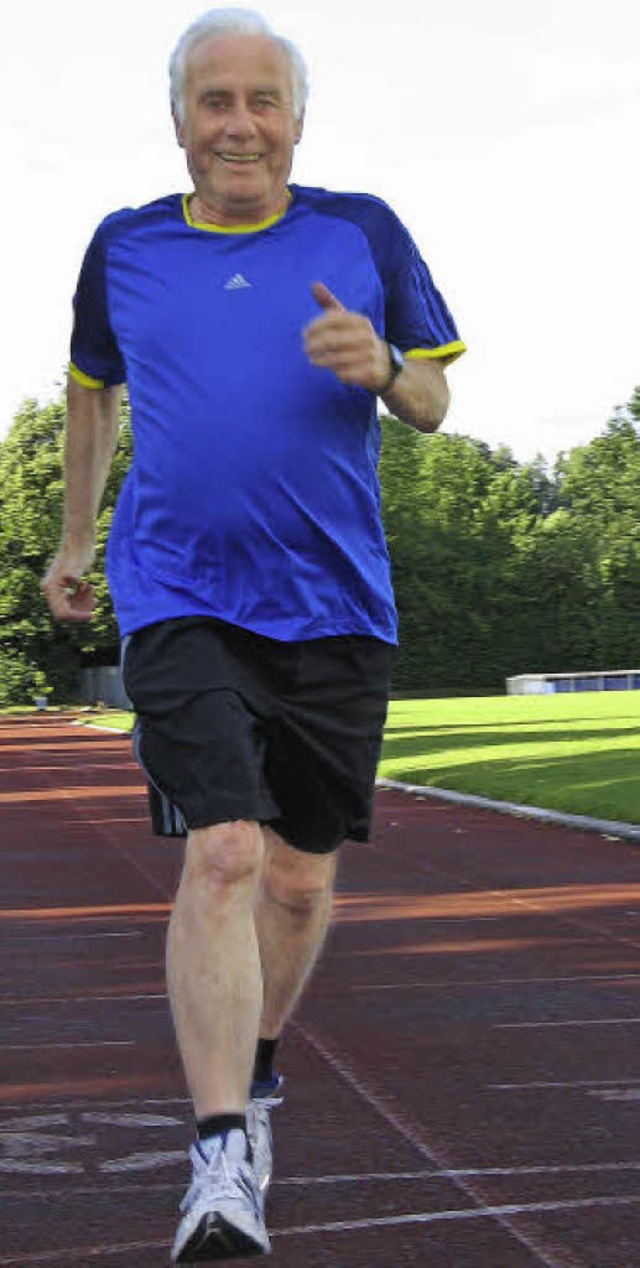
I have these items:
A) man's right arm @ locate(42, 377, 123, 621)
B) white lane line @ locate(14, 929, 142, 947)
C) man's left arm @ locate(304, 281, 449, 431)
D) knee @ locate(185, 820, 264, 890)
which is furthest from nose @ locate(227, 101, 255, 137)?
white lane line @ locate(14, 929, 142, 947)

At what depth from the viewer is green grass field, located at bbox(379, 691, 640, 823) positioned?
1755 centimetres

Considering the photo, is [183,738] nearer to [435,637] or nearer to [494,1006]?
[494,1006]

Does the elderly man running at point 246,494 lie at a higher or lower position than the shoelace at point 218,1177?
higher

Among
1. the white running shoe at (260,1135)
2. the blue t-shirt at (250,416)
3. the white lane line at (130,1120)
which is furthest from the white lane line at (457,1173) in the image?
the blue t-shirt at (250,416)

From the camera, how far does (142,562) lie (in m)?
4.02

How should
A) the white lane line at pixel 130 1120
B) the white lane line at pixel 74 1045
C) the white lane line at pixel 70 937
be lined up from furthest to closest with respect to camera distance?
the white lane line at pixel 70 937
the white lane line at pixel 74 1045
the white lane line at pixel 130 1120

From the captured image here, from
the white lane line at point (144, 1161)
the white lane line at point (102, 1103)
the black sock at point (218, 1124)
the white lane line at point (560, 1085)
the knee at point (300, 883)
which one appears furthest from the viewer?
the white lane line at point (560, 1085)

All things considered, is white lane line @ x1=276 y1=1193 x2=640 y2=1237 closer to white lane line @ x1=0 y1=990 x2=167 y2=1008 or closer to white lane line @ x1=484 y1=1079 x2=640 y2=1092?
white lane line @ x1=484 y1=1079 x2=640 y2=1092

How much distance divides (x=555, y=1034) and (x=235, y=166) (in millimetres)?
3254

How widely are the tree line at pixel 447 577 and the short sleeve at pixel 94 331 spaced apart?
5416 cm

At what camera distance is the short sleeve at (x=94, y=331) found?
4.14m

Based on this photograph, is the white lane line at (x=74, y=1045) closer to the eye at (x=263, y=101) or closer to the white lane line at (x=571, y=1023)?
the white lane line at (x=571, y=1023)

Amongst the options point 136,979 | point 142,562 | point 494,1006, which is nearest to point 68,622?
point 142,562

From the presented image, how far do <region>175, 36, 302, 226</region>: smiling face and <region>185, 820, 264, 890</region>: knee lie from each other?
3.68ft
